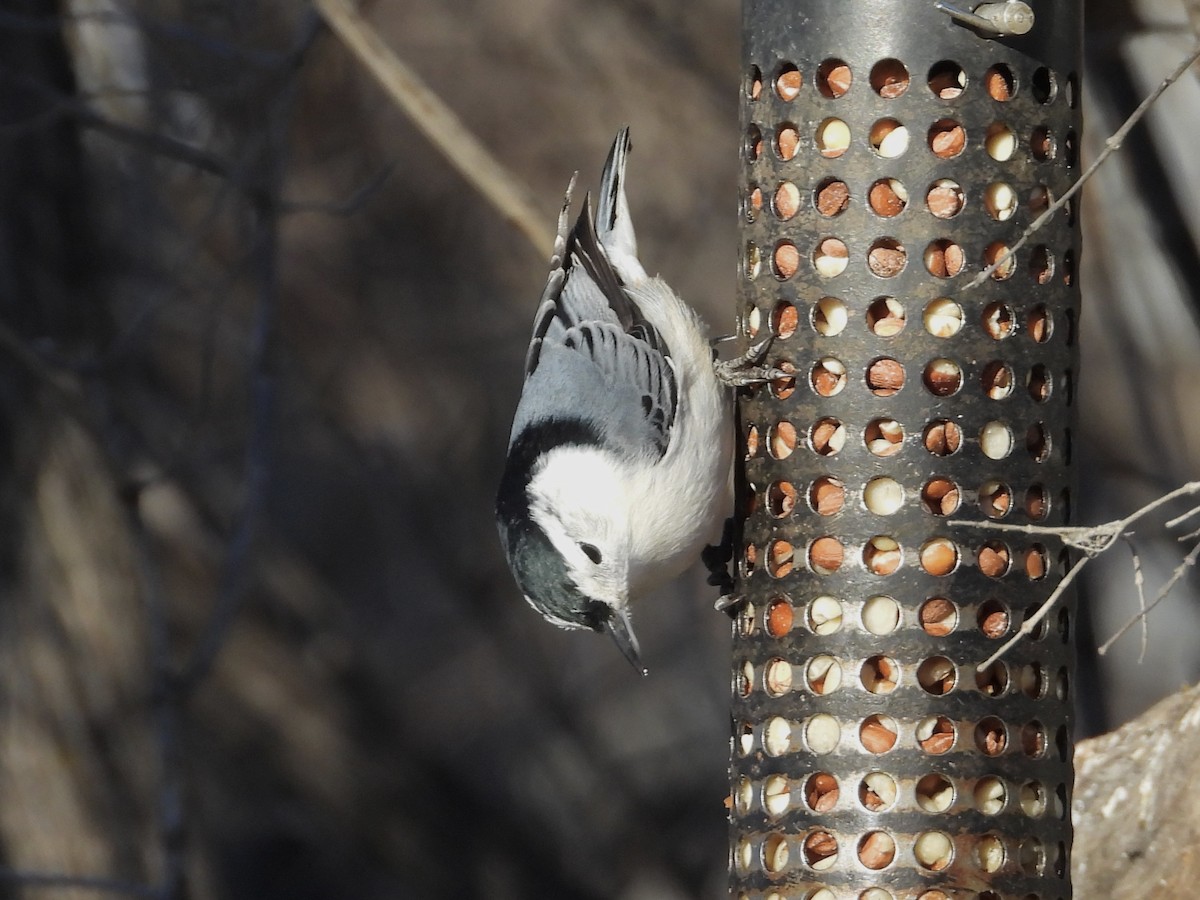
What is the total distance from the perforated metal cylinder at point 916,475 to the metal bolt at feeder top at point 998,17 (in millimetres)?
32

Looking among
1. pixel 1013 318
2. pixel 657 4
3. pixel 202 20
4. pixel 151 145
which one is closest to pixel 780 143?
pixel 1013 318

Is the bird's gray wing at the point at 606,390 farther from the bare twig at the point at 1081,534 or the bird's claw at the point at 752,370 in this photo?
the bare twig at the point at 1081,534

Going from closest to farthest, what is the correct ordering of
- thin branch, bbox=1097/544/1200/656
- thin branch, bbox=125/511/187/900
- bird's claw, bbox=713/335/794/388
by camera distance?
thin branch, bbox=1097/544/1200/656 < bird's claw, bbox=713/335/794/388 < thin branch, bbox=125/511/187/900

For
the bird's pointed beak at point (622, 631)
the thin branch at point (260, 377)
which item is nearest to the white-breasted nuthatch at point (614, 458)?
the bird's pointed beak at point (622, 631)

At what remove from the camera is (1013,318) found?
2.56 m

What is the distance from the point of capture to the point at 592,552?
9.93 feet

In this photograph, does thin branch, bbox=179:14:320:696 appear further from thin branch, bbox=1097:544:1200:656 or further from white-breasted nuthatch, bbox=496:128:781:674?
thin branch, bbox=1097:544:1200:656

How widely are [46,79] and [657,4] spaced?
2098 mm

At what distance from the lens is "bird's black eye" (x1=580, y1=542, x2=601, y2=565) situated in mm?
3020

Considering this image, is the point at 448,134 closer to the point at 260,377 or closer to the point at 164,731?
the point at 260,377

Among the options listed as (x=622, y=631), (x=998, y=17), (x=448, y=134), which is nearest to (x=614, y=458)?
(x=622, y=631)

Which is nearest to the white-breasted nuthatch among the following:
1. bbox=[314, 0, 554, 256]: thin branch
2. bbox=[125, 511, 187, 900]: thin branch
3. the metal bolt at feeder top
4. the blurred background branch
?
bbox=[314, 0, 554, 256]: thin branch

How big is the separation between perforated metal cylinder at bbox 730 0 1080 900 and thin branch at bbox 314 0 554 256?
4.64 ft

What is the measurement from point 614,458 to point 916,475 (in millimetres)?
789
